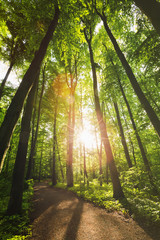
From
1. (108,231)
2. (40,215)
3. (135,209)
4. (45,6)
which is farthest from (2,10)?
(135,209)

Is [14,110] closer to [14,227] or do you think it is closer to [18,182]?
[18,182]

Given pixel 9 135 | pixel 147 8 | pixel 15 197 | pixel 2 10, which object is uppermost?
pixel 2 10

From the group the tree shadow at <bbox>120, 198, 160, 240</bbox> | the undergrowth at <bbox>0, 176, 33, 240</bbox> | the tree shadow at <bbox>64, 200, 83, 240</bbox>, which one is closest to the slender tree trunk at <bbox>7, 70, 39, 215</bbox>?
the undergrowth at <bbox>0, 176, 33, 240</bbox>

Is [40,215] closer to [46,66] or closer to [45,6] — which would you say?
[45,6]

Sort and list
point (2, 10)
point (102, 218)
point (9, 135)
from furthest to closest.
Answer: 1. point (2, 10)
2. point (102, 218)
3. point (9, 135)

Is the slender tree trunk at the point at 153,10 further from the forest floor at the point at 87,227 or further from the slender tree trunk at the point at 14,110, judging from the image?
the forest floor at the point at 87,227

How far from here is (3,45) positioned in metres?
9.05

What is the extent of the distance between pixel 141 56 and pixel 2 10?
8.76 meters

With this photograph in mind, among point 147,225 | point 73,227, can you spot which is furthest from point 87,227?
point 147,225

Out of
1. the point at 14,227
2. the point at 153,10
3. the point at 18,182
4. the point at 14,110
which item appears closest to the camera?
the point at 153,10

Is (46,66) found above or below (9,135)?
above

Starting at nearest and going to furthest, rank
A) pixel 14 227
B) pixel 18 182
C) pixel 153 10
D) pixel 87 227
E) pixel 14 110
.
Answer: pixel 153 10, pixel 14 110, pixel 14 227, pixel 87 227, pixel 18 182

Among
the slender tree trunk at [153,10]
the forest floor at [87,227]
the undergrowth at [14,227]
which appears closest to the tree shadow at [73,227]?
the forest floor at [87,227]

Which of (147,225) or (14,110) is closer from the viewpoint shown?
(14,110)
